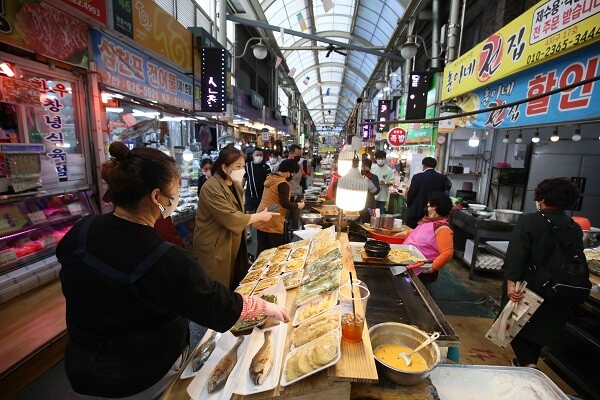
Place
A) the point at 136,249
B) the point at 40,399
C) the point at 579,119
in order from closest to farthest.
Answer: the point at 136,249 → the point at 40,399 → the point at 579,119

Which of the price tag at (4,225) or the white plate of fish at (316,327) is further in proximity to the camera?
the price tag at (4,225)

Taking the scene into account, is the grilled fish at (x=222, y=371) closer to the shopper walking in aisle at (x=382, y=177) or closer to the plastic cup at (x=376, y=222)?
the plastic cup at (x=376, y=222)

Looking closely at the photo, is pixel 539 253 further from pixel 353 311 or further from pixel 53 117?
pixel 53 117

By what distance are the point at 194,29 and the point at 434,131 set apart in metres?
8.17

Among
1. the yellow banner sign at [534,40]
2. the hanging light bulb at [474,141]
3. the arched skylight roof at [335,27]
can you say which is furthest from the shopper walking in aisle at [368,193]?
the arched skylight roof at [335,27]

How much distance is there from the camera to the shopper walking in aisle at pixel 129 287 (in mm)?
1369

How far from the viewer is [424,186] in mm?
6621

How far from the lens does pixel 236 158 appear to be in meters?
3.52

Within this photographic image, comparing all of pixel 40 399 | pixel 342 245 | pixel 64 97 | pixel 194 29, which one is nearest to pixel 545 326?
pixel 342 245

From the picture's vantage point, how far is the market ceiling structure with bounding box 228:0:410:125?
1302 centimetres

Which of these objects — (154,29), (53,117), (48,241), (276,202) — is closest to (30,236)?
(48,241)

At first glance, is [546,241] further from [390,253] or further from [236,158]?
[236,158]

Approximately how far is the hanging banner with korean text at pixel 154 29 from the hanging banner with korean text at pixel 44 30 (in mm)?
642

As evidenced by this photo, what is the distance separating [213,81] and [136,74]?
91.5 inches
